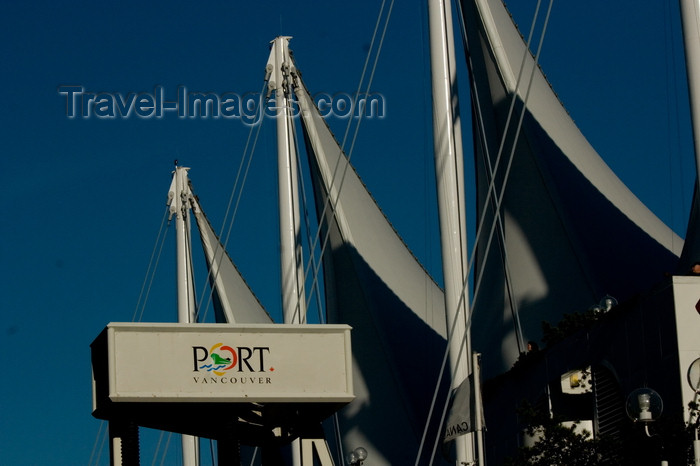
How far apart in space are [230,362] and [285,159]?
18798 millimetres

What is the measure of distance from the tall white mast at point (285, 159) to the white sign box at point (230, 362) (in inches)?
701

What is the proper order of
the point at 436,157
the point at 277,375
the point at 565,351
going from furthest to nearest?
the point at 436,157 < the point at 565,351 < the point at 277,375

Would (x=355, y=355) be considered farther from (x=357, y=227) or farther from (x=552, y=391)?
(x=552, y=391)

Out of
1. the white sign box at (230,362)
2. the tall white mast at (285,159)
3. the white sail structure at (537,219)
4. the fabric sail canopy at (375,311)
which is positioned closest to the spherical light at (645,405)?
the white sign box at (230,362)

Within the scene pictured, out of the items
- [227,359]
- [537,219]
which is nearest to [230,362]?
[227,359]

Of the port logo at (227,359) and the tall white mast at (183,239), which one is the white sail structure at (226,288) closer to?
the tall white mast at (183,239)

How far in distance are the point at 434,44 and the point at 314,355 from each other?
10.1 meters

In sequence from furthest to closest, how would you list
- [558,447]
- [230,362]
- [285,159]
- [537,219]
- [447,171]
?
[285,159]
[537,219]
[447,171]
[558,447]
[230,362]

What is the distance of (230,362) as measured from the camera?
16500mm

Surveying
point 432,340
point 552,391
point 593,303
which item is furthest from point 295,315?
point 552,391

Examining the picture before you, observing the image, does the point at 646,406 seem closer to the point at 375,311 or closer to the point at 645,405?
the point at 645,405

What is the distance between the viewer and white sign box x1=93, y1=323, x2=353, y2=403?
16203 mm

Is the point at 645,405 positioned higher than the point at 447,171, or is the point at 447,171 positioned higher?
the point at 447,171

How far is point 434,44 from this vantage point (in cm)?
2562
